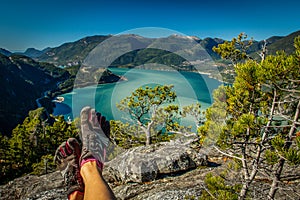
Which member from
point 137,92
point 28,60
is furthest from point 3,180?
point 28,60

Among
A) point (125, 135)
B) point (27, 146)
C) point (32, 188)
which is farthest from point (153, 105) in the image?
point (27, 146)

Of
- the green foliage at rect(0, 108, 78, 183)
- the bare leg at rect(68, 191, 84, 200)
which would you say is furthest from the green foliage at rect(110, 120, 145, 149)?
the green foliage at rect(0, 108, 78, 183)

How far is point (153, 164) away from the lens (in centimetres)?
629

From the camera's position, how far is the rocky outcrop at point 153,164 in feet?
19.7

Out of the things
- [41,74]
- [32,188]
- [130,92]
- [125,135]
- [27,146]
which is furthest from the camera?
[41,74]

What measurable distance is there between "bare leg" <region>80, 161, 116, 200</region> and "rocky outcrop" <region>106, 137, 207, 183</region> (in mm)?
3578

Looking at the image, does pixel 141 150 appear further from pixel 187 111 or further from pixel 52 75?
pixel 52 75

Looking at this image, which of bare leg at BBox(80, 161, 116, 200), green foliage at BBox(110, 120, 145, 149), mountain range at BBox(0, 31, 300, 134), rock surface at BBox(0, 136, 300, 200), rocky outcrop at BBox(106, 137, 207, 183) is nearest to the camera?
bare leg at BBox(80, 161, 116, 200)

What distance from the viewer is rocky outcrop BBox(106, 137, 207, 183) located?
19.7 ft

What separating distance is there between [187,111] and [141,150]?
3.90 m

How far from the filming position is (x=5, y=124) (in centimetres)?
4619

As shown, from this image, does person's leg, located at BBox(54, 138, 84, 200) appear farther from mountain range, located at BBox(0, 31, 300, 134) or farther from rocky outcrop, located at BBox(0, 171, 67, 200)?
mountain range, located at BBox(0, 31, 300, 134)

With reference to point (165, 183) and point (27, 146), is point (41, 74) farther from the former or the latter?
point (165, 183)

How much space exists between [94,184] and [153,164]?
4.27 m
